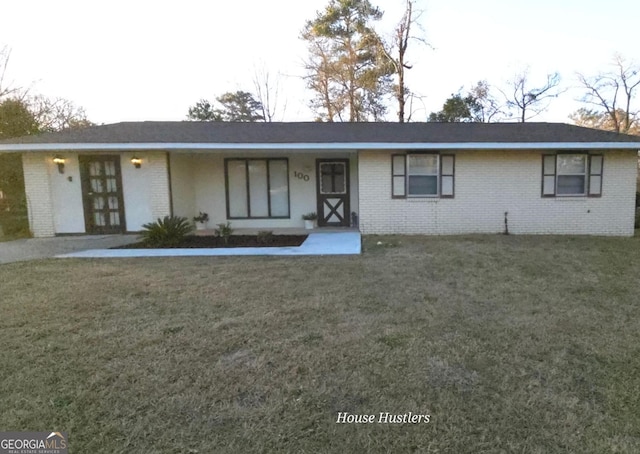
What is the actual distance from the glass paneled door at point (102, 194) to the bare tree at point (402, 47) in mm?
15613

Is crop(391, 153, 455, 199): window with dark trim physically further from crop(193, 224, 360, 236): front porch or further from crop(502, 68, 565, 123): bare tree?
crop(502, 68, 565, 123): bare tree

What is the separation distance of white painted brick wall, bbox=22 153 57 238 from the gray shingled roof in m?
0.57

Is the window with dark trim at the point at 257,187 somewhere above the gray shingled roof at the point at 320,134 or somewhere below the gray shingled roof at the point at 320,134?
below

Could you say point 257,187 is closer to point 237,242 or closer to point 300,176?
point 300,176

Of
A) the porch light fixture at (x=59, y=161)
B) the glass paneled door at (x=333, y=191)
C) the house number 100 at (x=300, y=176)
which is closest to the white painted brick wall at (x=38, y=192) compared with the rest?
the porch light fixture at (x=59, y=161)

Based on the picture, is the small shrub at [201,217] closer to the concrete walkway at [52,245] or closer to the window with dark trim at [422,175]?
the concrete walkway at [52,245]

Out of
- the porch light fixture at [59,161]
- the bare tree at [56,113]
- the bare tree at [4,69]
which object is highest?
the bare tree at [4,69]

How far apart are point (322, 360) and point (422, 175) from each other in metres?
7.53

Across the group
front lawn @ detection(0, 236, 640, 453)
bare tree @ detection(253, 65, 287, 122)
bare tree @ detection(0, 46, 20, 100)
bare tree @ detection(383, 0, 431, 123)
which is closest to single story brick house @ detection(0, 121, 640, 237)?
front lawn @ detection(0, 236, 640, 453)

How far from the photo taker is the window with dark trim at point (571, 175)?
929cm

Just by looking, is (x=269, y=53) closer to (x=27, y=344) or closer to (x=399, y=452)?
(x=27, y=344)

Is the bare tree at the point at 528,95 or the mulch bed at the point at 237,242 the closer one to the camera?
the mulch bed at the point at 237,242

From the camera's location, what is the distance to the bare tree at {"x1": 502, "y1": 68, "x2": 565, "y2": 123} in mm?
23188

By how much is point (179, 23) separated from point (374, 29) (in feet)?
36.1
